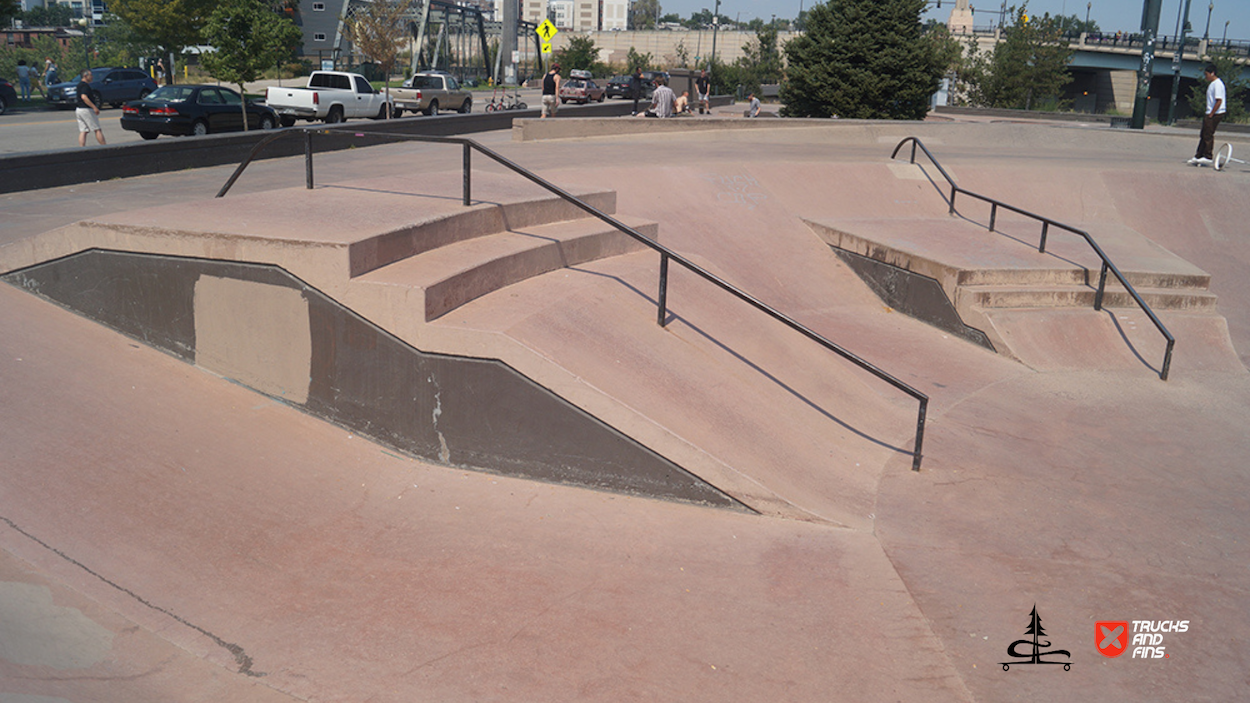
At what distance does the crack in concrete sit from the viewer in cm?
384

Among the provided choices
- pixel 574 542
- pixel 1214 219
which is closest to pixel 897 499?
pixel 574 542

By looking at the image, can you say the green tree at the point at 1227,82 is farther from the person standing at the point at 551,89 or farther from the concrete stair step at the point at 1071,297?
the concrete stair step at the point at 1071,297

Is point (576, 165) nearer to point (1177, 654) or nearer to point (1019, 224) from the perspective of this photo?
point (1019, 224)

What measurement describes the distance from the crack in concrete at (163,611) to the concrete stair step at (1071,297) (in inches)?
349

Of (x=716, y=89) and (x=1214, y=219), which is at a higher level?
(x=716, y=89)

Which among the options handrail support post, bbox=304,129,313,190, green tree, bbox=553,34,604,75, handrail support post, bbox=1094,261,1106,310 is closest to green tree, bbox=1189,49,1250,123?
green tree, bbox=553,34,604,75

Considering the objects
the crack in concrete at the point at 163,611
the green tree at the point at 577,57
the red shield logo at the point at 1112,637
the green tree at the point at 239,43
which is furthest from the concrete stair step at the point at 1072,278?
the green tree at the point at 577,57

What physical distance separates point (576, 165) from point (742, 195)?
2871 mm

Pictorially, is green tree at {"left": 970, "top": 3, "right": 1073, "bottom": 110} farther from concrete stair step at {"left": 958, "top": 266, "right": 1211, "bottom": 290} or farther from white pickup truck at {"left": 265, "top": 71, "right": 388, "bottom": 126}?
concrete stair step at {"left": 958, "top": 266, "right": 1211, "bottom": 290}

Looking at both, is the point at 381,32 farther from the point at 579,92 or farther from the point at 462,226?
the point at 462,226

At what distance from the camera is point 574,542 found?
503 centimetres

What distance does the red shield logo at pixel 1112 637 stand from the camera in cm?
439

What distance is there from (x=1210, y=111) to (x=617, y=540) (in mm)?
16750

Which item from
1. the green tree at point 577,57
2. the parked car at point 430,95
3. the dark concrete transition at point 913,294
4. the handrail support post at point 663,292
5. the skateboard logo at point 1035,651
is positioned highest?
the green tree at point 577,57
